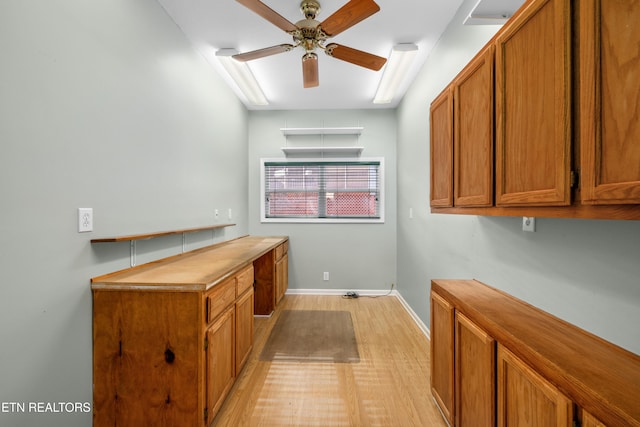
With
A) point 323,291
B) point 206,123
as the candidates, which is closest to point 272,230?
point 323,291

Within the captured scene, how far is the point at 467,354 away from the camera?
139 cm

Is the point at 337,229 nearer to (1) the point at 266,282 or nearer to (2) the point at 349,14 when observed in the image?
(1) the point at 266,282

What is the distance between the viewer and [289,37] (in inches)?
101

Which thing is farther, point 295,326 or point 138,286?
point 295,326

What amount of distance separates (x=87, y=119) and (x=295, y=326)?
103 inches

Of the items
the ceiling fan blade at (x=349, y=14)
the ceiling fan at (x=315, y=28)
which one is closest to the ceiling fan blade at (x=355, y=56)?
the ceiling fan at (x=315, y=28)

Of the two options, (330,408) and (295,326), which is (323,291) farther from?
(330,408)

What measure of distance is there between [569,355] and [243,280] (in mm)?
1875

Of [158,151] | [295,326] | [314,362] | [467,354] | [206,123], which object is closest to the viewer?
[467,354]

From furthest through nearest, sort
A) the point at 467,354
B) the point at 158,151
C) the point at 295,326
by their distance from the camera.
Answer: the point at 295,326, the point at 158,151, the point at 467,354

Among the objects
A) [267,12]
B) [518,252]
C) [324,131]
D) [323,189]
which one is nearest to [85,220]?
[267,12]

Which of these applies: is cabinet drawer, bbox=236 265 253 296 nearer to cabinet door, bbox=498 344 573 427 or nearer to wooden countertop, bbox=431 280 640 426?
wooden countertop, bbox=431 280 640 426

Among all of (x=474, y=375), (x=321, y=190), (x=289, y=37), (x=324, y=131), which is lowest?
(x=474, y=375)

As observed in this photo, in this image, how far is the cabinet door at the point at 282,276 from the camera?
360 centimetres
